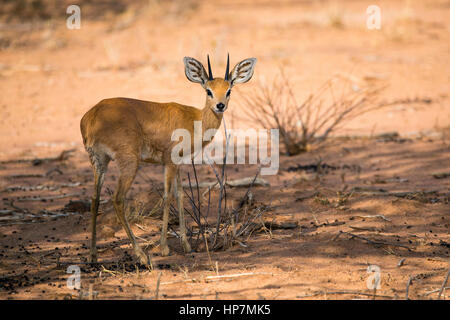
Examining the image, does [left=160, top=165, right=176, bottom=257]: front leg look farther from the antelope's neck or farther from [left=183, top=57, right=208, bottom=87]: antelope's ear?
[left=183, top=57, right=208, bottom=87]: antelope's ear

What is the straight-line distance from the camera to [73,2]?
71.1 feet

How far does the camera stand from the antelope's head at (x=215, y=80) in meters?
6.04

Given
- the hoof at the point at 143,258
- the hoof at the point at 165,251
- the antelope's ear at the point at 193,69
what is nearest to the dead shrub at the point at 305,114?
the antelope's ear at the point at 193,69

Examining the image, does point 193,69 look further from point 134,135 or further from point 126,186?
point 126,186

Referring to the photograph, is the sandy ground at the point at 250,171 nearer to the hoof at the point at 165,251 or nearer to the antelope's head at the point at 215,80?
the hoof at the point at 165,251

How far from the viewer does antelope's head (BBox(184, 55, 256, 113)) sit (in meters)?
6.04

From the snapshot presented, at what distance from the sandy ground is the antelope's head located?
3.69 ft

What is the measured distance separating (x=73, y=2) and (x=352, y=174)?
52.3 feet

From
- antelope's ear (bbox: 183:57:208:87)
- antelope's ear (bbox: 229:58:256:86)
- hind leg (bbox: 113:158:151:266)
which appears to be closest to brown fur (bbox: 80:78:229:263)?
hind leg (bbox: 113:158:151:266)

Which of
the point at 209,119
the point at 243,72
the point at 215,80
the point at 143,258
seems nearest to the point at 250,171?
the point at 243,72

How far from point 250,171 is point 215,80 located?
287 centimetres

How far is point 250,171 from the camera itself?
8.79 metres
